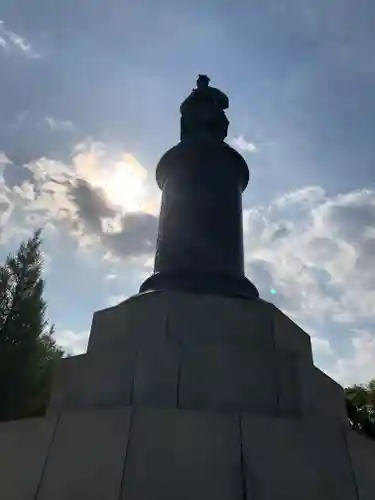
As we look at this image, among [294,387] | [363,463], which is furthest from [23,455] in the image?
[363,463]

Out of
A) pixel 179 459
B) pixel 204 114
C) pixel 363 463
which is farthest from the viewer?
pixel 204 114

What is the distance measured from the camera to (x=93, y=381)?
5.16 m

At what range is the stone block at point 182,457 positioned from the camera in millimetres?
3826

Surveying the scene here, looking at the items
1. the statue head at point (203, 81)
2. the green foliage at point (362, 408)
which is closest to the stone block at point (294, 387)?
the statue head at point (203, 81)

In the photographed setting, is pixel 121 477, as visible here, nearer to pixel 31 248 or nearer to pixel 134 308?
pixel 134 308

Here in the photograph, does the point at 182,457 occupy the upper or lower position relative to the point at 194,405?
lower

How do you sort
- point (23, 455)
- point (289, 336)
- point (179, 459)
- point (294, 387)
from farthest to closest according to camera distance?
point (289, 336) → point (294, 387) → point (23, 455) → point (179, 459)

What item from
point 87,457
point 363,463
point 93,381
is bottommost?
point 87,457

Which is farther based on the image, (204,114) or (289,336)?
(204,114)

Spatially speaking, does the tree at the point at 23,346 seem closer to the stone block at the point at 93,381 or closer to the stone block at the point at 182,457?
the stone block at the point at 93,381

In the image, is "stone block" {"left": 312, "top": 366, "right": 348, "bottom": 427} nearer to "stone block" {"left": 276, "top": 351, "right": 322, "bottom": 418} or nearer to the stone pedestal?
the stone pedestal

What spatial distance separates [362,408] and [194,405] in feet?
48.2

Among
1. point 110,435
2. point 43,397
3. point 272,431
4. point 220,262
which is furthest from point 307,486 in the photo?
point 43,397

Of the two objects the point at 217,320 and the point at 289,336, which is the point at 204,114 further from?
the point at 289,336
